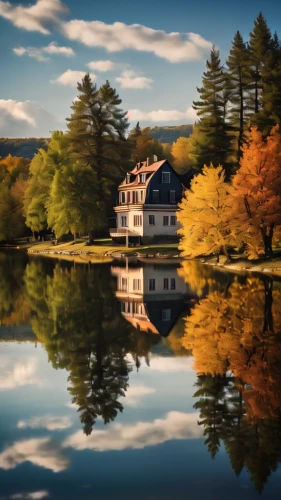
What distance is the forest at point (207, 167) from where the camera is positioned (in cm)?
4581

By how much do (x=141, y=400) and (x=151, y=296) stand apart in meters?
17.7

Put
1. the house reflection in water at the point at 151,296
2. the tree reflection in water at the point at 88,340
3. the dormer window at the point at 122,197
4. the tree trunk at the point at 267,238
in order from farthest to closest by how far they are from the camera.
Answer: the dormer window at the point at 122,197
the tree trunk at the point at 267,238
the house reflection in water at the point at 151,296
the tree reflection in water at the point at 88,340

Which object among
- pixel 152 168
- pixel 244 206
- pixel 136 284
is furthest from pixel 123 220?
pixel 136 284

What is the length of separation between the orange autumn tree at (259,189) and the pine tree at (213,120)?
25253 mm

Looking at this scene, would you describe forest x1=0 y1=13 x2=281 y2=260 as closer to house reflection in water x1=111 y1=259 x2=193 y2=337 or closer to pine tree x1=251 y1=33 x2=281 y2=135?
pine tree x1=251 y1=33 x2=281 y2=135

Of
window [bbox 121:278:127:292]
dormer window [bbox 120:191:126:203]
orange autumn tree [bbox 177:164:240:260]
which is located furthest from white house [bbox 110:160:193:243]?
window [bbox 121:278:127:292]

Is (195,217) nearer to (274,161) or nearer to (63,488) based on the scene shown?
(274,161)

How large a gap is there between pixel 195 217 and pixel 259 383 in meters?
36.6

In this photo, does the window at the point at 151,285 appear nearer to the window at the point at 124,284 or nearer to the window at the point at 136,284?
the window at the point at 136,284

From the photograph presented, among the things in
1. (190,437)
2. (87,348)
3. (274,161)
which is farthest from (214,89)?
(190,437)

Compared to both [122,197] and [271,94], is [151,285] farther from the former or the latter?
[122,197]

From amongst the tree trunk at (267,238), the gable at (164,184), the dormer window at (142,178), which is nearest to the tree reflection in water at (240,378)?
the tree trunk at (267,238)

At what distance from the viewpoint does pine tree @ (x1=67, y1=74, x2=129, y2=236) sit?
3273 inches

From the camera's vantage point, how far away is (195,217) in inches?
1962
